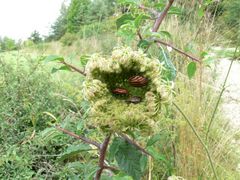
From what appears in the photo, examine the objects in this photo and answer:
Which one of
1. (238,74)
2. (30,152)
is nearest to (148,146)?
(30,152)

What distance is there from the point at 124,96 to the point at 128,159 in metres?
0.17

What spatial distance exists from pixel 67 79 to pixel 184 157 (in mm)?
1855

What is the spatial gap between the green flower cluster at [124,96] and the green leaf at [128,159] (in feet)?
0.50

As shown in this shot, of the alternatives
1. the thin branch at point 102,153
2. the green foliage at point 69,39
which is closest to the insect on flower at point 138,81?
the thin branch at point 102,153

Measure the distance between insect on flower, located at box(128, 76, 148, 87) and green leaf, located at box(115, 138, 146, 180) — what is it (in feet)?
0.57

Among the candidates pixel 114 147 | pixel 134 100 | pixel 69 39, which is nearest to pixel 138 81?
pixel 134 100

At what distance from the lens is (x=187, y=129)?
7.43 feet

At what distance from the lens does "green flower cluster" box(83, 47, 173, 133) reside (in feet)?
1.95

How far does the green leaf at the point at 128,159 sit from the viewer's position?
749 mm

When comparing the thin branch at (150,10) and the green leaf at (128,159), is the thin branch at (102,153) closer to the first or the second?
the green leaf at (128,159)

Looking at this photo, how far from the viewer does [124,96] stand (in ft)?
2.06

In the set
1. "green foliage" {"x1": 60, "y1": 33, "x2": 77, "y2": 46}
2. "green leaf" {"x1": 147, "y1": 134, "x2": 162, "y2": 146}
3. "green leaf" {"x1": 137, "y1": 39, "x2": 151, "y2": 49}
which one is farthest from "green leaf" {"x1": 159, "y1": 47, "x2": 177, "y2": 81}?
"green foliage" {"x1": 60, "y1": 33, "x2": 77, "y2": 46}

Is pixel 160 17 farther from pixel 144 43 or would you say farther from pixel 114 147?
pixel 114 147

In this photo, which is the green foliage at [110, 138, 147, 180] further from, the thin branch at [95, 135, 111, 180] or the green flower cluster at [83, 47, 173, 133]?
the green flower cluster at [83, 47, 173, 133]
